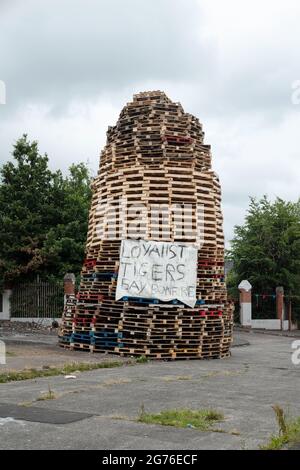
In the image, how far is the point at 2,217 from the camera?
95.6 ft

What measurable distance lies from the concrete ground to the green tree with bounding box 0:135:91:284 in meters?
13.1

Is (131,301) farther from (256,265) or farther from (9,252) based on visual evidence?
(256,265)

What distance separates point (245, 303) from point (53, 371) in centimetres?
2015

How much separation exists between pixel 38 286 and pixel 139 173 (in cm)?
1345

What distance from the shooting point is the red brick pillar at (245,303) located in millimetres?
31312

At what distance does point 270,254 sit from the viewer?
109 feet

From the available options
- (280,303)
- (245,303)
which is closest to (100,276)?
(245,303)

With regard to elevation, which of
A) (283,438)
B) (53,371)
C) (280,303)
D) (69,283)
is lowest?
(53,371)

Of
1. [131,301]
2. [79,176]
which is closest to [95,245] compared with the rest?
[131,301]

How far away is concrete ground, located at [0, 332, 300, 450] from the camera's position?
652 cm

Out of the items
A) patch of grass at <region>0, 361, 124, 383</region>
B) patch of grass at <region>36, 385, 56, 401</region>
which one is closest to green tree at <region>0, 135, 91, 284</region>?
patch of grass at <region>0, 361, 124, 383</region>

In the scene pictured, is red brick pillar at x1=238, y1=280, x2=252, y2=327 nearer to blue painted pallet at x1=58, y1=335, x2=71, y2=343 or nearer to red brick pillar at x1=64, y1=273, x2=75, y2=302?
red brick pillar at x1=64, y1=273, x2=75, y2=302

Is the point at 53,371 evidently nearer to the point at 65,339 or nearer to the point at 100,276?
the point at 100,276

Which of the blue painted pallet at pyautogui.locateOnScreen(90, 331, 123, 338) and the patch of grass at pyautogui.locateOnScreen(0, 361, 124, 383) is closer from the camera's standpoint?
the patch of grass at pyautogui.locateOnScreen(0, 361, 124, 383)
